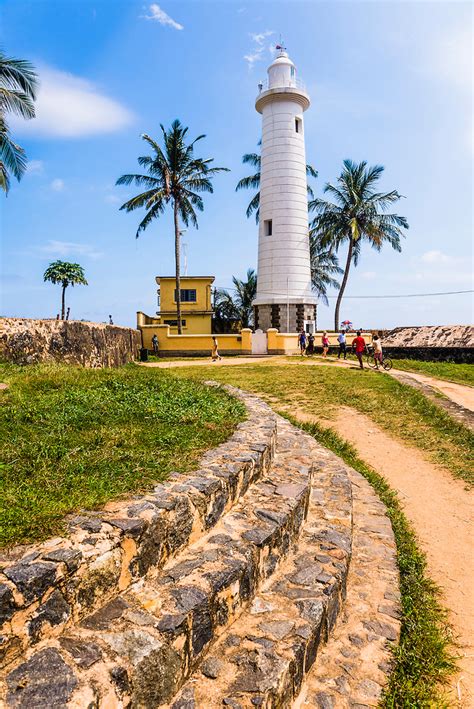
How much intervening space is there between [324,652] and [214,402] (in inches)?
144

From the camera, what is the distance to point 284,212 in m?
26.9

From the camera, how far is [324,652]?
300cm

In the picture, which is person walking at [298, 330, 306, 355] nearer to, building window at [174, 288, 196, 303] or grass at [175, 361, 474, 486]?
grass at [175, 361, 474, 486]

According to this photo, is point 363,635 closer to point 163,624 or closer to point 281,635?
point 281,635

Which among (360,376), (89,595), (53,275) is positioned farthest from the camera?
(53,275)

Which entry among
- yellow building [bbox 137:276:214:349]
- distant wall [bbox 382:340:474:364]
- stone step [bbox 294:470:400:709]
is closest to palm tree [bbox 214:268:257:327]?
yellow building [bbox 137:276:214:349]

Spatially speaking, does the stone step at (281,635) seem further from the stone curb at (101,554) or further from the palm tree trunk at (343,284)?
the palm tree trunk at (343,284)

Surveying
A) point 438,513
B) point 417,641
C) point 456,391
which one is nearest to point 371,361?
point 456,391

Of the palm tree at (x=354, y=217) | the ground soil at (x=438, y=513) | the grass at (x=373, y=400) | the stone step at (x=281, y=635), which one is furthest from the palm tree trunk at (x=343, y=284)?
the stone step at (x=281, y=635)

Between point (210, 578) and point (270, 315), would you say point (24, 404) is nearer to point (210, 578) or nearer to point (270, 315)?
point (210, 578)

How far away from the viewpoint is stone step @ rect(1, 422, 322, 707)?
188 cm

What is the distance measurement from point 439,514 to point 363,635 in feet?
8.43

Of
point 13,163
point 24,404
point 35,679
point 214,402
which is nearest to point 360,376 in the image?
point 214,402

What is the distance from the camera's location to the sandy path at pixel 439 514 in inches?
135
